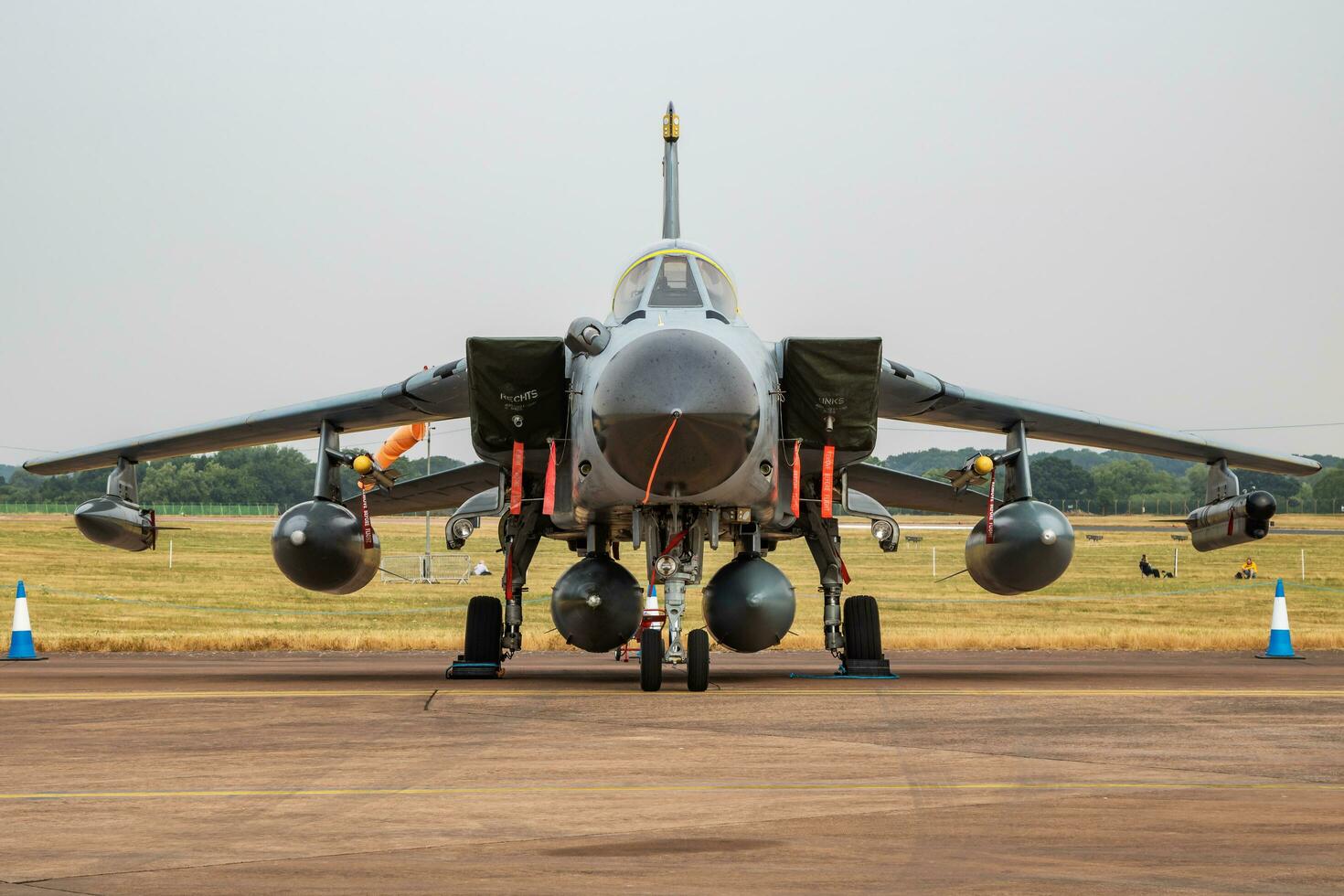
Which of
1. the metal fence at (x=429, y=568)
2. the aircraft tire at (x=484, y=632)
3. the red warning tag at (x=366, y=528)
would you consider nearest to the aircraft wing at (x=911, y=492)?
the aircraft tire at (x=484, y=632)

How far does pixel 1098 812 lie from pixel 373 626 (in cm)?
2680

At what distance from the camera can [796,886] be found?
196 inches

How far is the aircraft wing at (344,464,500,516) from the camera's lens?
62.6 ft

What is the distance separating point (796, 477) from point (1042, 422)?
201 inches

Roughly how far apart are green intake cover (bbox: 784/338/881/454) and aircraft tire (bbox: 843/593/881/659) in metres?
2.32

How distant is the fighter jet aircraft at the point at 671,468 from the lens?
1263 cm

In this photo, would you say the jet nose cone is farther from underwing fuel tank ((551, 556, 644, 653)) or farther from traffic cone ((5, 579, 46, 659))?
traffic cone ((5, 579, 46, 659))

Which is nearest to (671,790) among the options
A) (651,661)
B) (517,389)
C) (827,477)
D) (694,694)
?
(694,694)

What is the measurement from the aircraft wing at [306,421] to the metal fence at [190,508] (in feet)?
292

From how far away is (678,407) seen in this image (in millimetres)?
12125

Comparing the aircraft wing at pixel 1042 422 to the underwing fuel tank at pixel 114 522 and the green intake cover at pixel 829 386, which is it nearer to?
the green intake cover at pixel 829 386

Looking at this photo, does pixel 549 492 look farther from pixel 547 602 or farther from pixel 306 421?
pixel 547 602

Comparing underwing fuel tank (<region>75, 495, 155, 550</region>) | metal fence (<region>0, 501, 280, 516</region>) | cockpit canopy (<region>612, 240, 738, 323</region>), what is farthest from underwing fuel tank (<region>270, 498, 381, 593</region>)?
metal fence (<region>0, 501, 280, 516</region>)

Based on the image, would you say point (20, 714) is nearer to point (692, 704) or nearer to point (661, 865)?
point (692, 704)
